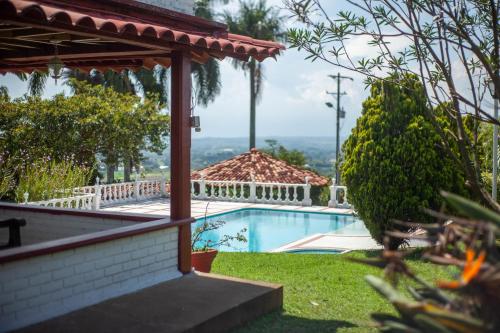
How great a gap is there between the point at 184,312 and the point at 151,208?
505 inches

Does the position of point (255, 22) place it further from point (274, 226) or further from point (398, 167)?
point (398, 167)

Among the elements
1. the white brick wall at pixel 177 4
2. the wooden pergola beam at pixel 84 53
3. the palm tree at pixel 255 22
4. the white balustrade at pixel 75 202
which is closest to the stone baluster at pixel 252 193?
the white balustrade at pixel 75 202

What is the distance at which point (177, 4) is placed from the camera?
6.67 m

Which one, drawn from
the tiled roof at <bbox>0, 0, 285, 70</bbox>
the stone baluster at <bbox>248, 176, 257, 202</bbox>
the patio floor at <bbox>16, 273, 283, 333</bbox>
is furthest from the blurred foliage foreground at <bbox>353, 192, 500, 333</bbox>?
the stone baluster at <bbox>248, 176, 257, 202</bbox>

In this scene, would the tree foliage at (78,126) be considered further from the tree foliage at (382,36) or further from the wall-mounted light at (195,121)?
the tree foliage at (382,36)

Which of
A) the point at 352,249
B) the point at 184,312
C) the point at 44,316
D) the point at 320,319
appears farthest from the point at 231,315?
the point at 352,249

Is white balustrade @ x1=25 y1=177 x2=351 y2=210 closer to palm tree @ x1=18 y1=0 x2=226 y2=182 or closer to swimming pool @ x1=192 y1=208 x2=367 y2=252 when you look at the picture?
swimming pool @ x1=192 y1=208 x2=367 y2=252

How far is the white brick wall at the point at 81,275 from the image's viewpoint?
15.2ft

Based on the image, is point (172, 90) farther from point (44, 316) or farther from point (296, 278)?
point (296, 278)

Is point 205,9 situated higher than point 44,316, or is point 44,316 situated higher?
point 205,9

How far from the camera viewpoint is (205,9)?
33531mm

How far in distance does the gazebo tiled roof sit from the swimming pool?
2.82m

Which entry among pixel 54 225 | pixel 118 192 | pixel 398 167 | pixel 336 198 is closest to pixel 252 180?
pixel 336 198

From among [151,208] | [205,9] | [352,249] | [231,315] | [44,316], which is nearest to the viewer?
[44,316]
